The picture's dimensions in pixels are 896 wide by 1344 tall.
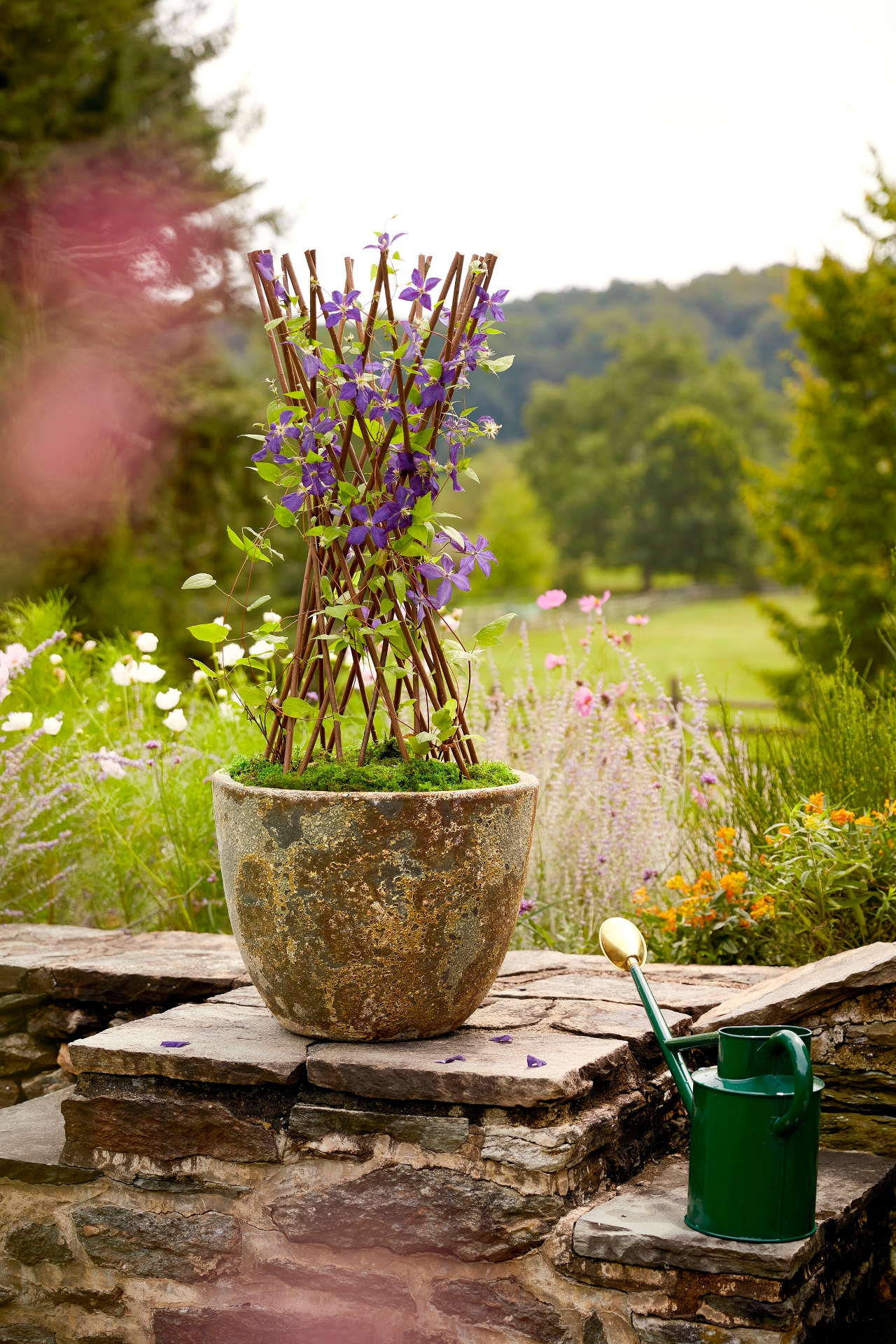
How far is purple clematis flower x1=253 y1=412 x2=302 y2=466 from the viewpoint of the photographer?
6.89ft

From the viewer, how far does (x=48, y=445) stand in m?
10.4

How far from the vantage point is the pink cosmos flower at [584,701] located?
12.3 ft

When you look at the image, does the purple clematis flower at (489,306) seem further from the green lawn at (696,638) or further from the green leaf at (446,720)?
the green lawn at (696,638)

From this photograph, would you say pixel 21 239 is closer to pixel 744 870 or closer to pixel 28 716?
pixel 28 716

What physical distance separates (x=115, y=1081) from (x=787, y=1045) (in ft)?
4.07

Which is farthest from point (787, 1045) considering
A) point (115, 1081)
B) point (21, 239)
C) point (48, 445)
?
point (21, 239)

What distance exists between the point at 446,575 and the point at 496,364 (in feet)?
1.32

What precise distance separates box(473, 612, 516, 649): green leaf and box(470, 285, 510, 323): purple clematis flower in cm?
56

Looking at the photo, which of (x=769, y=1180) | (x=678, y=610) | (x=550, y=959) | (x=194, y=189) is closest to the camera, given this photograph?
(x=769, y=1180)

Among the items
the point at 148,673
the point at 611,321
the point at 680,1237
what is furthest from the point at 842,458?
the point at 611,321

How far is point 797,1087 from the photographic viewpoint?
1.76 metres

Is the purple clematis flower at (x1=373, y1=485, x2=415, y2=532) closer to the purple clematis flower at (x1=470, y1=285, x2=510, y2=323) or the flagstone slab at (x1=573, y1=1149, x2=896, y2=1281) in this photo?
the purple clematis flower at (x1=470, y1=285, x2=510, y2=323)

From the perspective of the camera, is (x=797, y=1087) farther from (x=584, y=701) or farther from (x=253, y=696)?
(x=584, y=701)

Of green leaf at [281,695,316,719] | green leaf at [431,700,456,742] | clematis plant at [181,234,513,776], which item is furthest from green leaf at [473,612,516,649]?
green leaf at [281,695,316,719]
